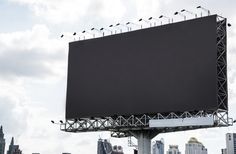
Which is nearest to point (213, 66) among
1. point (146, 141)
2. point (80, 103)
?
point (146, 141)

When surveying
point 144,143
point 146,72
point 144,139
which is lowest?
point 144,143

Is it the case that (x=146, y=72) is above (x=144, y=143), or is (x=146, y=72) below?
above

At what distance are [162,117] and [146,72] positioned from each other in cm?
516

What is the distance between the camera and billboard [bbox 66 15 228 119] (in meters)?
50.2

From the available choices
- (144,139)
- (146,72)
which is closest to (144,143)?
(144,139)

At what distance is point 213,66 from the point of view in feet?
162

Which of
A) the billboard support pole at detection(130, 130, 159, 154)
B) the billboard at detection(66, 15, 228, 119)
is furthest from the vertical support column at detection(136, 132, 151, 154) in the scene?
the billboard at detection(66, 15, 228, 119)

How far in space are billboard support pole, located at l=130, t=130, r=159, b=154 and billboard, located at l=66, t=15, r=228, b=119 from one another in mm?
2805

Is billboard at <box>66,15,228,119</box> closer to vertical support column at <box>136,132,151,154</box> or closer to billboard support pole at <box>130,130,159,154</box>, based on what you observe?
billboard support pole at <box>130,130,159,154</box>

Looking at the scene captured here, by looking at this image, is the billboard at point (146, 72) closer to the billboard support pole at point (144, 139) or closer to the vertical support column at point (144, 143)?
the billboard support pole at point (144, 139)

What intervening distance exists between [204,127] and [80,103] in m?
14.4

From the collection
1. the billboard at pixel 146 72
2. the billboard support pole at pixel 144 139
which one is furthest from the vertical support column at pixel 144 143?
the billboard at pixel 146 72

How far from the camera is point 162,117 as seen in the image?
52.0m

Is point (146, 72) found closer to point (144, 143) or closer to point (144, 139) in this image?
point (144, 139)
